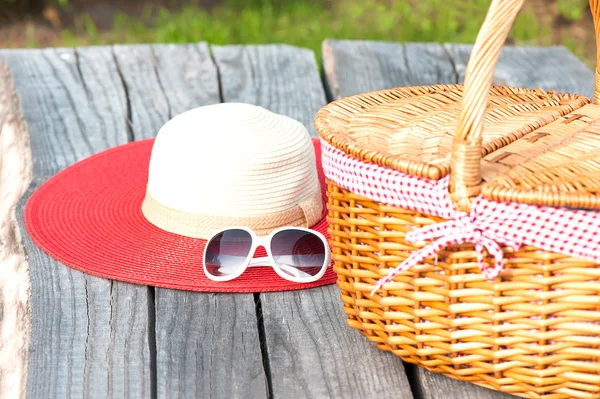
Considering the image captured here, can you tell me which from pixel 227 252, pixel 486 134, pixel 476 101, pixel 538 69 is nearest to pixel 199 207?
pixel 227 252

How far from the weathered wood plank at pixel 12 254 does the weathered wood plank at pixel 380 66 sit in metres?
0.95

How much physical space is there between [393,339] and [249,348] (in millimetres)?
274

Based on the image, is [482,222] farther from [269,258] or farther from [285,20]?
[285,20]

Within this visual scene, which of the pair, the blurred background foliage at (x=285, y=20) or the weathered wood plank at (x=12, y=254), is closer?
the weathered wood plank at (x=12, y=254)

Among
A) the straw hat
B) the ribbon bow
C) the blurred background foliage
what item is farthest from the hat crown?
the blurred background foliage

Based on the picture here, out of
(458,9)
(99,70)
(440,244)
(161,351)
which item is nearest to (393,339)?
(440,244)

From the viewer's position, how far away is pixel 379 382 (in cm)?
141

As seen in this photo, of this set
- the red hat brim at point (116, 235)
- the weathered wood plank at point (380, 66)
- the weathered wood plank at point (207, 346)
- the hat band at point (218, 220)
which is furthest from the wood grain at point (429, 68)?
the weathered wood plank at point (207, 346)

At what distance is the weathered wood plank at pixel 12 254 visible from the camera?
147 cm

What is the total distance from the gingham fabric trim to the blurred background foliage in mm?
3043

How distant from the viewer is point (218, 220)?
1808mm

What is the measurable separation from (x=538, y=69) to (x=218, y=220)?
1.60 meters

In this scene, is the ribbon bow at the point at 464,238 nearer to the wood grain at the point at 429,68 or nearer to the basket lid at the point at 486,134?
Result: the basket lid at the point at 486,134

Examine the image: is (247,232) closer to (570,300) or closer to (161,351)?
(161,351)
